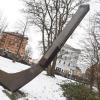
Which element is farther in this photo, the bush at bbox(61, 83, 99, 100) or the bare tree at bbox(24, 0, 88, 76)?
the bare tree at bbox(24, 0, 88, 76)

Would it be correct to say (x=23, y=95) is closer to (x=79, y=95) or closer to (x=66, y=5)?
(x=79, y=95)

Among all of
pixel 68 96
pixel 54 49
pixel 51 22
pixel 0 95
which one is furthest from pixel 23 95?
pixel 51 22

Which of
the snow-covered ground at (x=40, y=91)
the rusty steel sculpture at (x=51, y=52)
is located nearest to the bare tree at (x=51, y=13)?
the snow-covered ground at (x=40, y=91)

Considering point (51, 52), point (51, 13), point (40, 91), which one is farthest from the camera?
point (51, 13)

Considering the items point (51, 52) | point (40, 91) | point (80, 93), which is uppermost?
point (51, 52)

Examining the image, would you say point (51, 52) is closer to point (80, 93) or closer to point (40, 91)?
point (80, 93)

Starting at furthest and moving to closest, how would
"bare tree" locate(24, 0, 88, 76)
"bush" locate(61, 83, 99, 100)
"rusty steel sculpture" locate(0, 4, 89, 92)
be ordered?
"bare tree" locate(24, 0, 88, 76) < "bush" locate(61, 83, 99, 100) < "rusty steel sculpture" locate(0, 4, 89, 92)

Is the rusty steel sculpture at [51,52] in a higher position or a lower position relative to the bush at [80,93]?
higher

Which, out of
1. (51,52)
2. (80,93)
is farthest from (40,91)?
(51,52)

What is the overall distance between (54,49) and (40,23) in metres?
30.2

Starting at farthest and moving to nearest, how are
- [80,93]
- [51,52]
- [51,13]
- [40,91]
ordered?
[51,13]
[40,91]
[80,93]
[51,52]

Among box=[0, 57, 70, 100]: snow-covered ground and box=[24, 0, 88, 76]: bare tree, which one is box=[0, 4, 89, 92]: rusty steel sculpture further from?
box=[24, 0, 88, 76]: bare tree

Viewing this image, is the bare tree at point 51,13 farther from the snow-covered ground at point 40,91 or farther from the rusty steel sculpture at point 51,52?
the rusty steel sculpture at point 51,52

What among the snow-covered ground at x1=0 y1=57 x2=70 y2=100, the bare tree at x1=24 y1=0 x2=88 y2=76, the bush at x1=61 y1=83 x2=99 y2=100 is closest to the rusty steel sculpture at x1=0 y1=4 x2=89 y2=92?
the snow-covered ground at x1=0 y1=57 x2=70 y2=100
